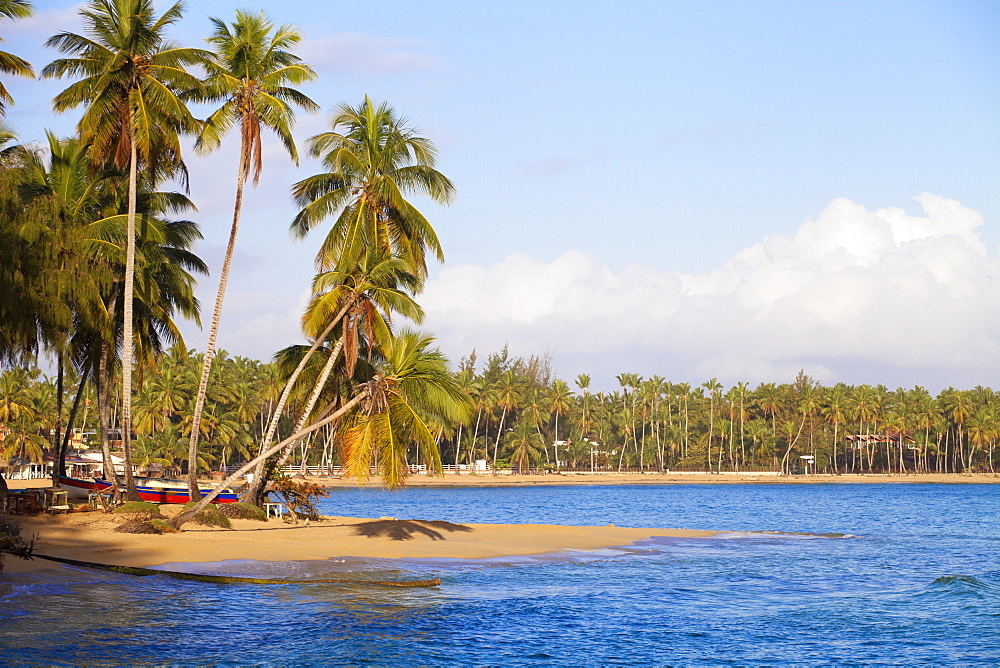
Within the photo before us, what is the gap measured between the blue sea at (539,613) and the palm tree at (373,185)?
1058cm

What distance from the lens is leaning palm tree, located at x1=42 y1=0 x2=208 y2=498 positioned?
2841 centimetres

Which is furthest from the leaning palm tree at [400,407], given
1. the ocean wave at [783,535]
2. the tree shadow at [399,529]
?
the ocean wave at [783,535]

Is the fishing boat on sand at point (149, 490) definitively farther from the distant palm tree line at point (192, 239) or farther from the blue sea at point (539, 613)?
the blue sea at point (539, 613)

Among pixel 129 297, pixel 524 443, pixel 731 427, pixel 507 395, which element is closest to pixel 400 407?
pixel 129 297

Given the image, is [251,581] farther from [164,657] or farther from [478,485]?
[478,485]

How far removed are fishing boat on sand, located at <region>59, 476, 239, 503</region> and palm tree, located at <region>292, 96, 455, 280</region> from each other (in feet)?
35.5

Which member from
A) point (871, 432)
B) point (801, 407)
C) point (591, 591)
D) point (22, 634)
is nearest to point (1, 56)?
point (22, 634)

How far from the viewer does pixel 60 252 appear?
83.1ft

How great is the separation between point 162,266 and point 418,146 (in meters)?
10.8

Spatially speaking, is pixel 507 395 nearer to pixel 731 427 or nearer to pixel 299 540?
pixel 731 427

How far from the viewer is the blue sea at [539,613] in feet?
53.1

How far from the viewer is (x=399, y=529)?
32781 mm

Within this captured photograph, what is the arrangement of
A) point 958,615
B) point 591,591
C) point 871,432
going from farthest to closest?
point 871,432
point 591,591
point 958,615

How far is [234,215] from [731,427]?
397 ft
